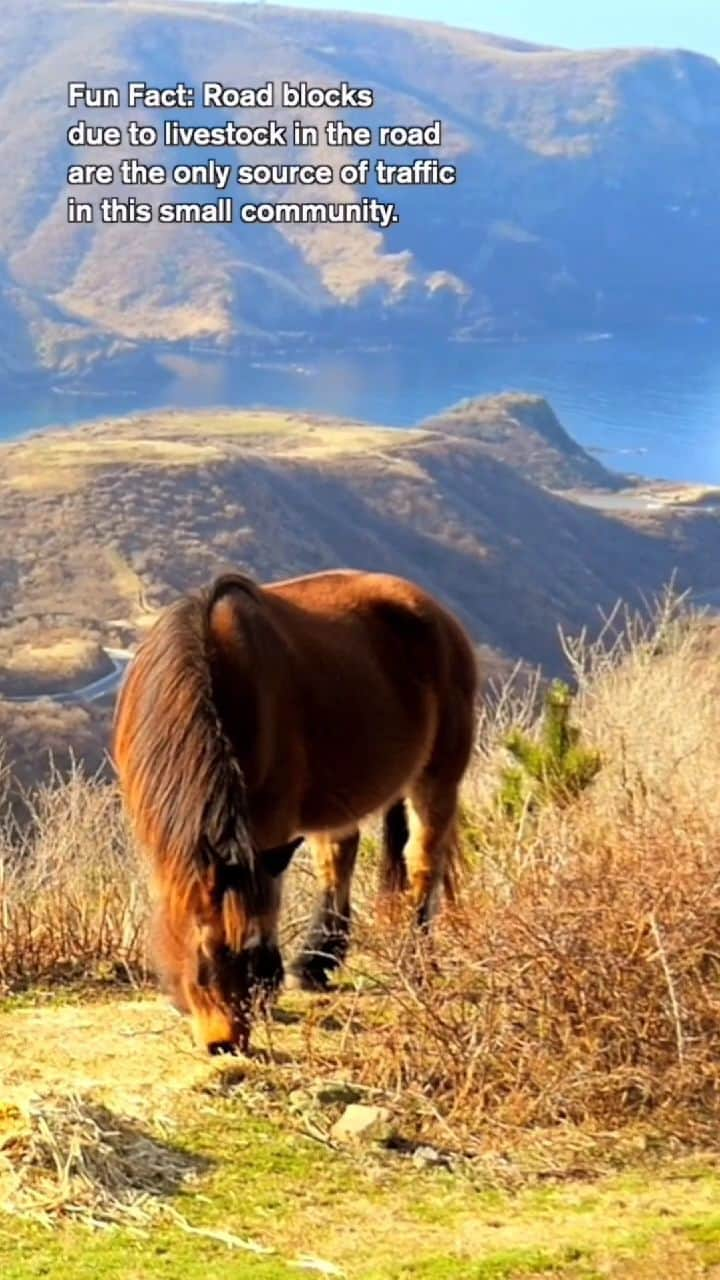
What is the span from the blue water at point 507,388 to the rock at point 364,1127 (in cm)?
8914

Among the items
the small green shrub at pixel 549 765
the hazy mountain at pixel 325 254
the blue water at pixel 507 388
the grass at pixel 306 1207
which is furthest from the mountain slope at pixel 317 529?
the hazy mountain at pixel 325 254

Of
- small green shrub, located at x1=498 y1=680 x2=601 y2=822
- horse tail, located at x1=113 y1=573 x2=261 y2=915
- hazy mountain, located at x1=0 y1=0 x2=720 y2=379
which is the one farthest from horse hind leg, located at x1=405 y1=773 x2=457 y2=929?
hazy mountain, located at x1=0 y1=0 x2=720 y2=379

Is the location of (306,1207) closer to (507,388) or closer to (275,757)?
(275,757)

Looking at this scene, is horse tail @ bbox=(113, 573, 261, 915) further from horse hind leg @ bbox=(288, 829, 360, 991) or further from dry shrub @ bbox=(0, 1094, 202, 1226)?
horse hind leg @ bbox=(288, 829, 360, 991)

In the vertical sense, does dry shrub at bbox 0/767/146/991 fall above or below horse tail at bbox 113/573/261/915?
below

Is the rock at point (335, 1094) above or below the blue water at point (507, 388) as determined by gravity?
above

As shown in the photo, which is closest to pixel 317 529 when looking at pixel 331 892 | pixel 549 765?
pixel 549 765

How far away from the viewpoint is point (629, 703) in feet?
39.5

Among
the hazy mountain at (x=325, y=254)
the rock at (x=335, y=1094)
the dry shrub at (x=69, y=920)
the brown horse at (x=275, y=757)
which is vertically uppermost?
the hazy mountain at (x=325, y=254)

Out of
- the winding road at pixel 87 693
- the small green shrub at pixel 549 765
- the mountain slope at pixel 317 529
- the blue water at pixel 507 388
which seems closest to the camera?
the small green shrub at pixel 549 765

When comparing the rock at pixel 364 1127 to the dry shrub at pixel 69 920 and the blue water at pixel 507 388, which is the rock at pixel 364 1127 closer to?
the dry shrub at pixel 69 920

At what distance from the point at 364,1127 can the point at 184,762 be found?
117cm

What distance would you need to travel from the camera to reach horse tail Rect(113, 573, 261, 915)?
494 centimetres

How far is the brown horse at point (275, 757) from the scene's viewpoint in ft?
16.3
